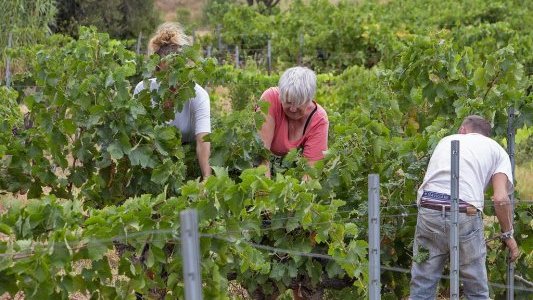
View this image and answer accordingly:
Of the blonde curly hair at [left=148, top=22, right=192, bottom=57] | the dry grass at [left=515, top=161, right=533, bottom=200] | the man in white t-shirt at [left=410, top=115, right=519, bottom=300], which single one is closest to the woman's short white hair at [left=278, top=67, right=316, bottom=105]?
the blonde curly hair at [left=148, top=22, right=192, bottom=57]

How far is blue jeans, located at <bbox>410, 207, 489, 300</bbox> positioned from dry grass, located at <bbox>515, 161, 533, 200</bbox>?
5.62 m

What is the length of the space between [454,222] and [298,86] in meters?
1.09

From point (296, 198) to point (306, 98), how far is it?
991 millimetres

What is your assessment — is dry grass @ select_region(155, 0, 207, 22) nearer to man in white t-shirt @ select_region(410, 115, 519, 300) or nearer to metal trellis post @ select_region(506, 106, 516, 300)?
metal trellis post @ select_region(506, 106, 516, 300)

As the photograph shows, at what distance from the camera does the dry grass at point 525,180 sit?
470 inches

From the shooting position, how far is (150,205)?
15.5 ft

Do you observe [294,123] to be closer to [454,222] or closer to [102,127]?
[102,127]

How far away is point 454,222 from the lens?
219 inches

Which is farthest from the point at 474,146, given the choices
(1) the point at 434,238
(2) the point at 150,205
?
(2) the point at 150,205

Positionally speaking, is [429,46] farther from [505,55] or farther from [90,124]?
[90,124]


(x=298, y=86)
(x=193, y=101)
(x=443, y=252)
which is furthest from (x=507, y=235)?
(x=193, y=101)

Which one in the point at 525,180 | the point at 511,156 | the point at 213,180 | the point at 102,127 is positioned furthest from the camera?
the point at 525,180

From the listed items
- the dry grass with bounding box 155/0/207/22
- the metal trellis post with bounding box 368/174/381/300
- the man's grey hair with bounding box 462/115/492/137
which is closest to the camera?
the metal trellis post with bounding box 368/174/381/300

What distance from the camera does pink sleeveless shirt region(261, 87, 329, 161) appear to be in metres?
6.23
